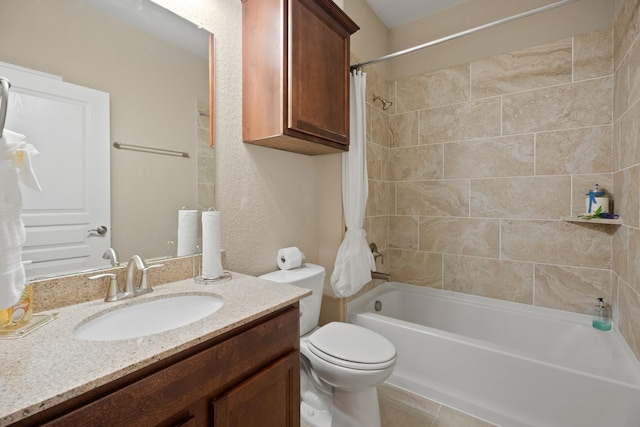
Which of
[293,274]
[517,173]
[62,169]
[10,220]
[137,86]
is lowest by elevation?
[293,274]

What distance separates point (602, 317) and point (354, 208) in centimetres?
166

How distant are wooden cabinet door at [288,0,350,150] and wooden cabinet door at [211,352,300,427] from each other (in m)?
1.03

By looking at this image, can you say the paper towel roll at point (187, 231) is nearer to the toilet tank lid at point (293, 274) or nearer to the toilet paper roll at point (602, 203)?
the toilet tank lid at point (293, 274)

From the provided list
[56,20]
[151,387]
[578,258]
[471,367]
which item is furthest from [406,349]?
[56,20]

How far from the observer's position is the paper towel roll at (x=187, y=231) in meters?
1.27

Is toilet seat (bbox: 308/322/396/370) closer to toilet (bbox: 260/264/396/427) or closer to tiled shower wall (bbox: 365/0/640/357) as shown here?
toilet (bbox: 260/264/396/427)

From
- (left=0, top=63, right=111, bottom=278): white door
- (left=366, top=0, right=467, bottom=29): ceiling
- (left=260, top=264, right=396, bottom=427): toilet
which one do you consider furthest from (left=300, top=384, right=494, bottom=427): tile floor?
(left=366, top=0, right=467, bottom=29): ceiling

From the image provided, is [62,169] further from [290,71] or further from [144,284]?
[290,71]

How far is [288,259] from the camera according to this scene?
167 centimetres

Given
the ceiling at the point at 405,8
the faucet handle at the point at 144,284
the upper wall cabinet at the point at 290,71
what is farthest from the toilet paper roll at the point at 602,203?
the faucet handle at the point at 144,284

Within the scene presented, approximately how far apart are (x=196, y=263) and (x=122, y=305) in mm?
366

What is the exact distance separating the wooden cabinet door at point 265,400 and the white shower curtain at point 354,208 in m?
0.90

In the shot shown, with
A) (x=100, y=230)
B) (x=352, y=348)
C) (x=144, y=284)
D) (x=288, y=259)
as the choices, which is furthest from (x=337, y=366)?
(x=100, y=230)

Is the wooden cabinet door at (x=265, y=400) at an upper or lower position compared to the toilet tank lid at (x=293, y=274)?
lower
